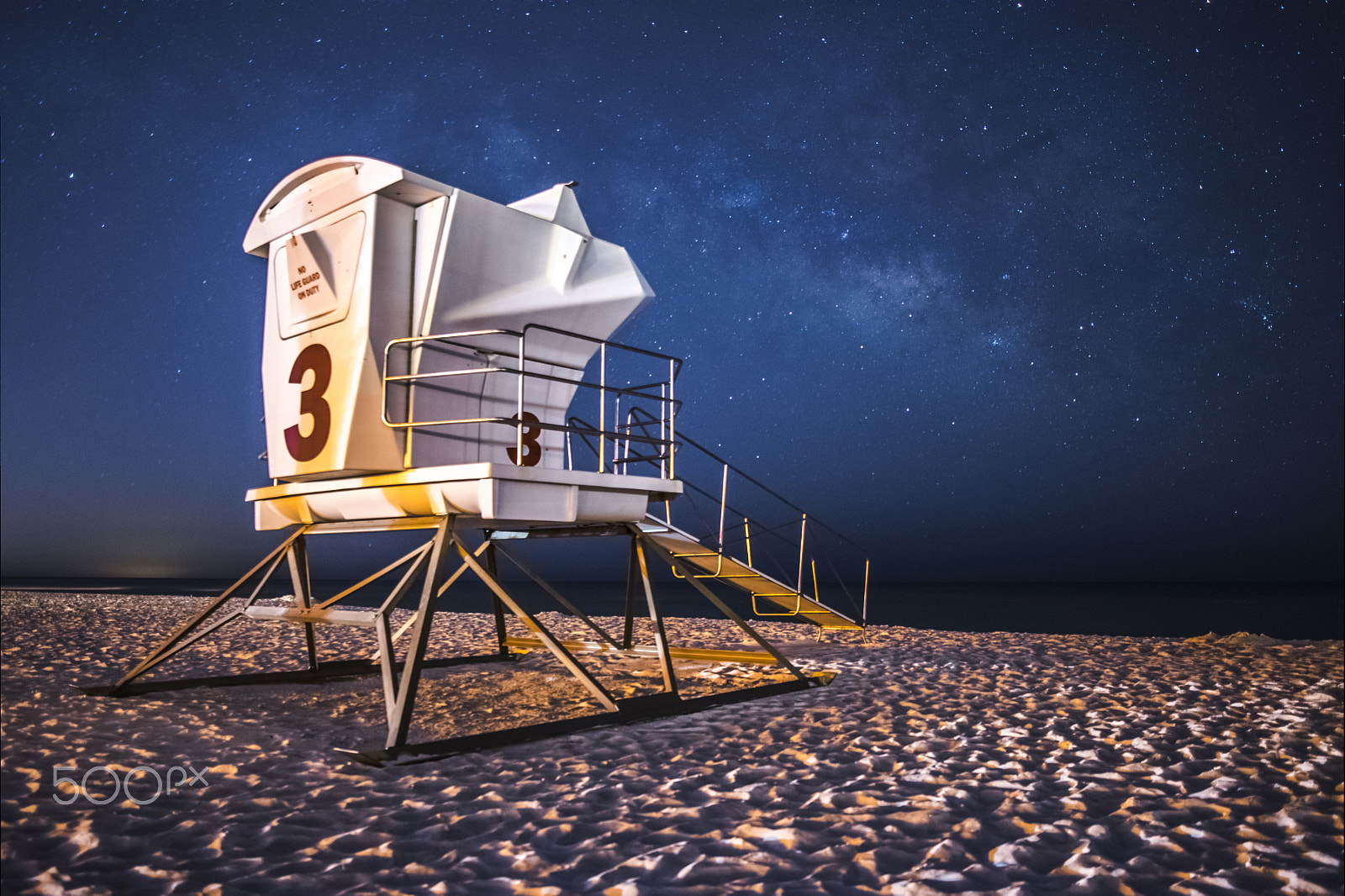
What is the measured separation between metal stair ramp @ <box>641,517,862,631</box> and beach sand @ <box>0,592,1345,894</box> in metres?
2.00

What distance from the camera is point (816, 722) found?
8344 millimetres

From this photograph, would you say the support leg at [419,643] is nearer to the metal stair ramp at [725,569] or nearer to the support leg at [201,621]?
the support leg at [201,621]

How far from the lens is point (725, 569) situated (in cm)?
1326

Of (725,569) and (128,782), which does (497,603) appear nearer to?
(725,569)

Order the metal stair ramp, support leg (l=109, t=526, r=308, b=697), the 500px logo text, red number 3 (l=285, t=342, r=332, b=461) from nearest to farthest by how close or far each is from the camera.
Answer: the 500px logo text → red number 3 (l=285, t=342, r=332, b=461) → support leg (l=109, t=526, r=308, b=697) → the metal stair ramp

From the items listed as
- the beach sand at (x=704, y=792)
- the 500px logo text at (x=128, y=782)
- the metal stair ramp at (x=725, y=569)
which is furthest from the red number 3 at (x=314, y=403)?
the metal stair ramp at (x=725, y=569)

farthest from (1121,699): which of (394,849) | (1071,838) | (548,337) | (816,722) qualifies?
(394,849)

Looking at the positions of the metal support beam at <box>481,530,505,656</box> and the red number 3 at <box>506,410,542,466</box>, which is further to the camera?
the metal support beam at <box>481,530,505,656</box>

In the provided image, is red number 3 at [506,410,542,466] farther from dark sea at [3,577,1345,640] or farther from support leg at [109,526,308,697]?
dark sea at [3,577,1345,640]

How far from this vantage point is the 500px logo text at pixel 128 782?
548cm

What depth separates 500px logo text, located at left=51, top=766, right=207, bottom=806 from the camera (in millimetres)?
5477

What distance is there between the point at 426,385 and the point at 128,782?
3.90 metres

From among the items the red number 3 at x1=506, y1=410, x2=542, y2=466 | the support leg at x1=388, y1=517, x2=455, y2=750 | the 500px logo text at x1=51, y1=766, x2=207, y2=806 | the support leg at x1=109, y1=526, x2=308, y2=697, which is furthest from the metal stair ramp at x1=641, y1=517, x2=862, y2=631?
the 500px logo text at x1=51, y1=766, x2=207, y2=806

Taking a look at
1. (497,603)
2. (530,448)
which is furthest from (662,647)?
(497,603)
